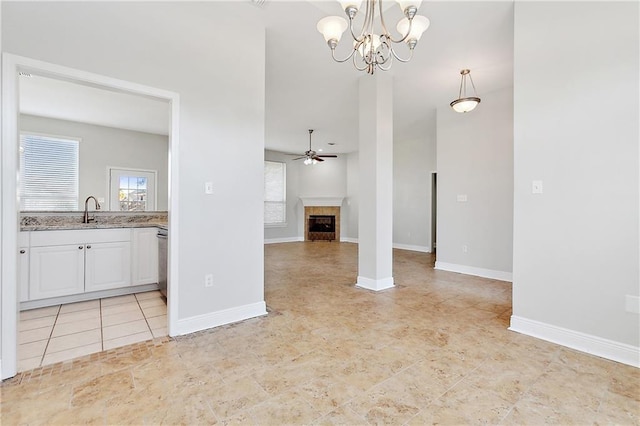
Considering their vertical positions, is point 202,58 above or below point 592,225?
above

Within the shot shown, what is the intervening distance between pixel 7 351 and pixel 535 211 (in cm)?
409

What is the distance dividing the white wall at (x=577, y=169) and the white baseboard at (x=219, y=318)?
2.47 meters

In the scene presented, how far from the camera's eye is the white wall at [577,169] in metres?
2.17

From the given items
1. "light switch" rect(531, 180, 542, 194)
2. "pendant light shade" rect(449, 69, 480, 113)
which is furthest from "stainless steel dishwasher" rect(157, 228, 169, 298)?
"pendant light shade" rect(449, 69, 480, 113)

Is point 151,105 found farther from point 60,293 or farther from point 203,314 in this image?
point 203,314

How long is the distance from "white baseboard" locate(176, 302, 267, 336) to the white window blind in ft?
16.5

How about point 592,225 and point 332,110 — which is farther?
point 332,110

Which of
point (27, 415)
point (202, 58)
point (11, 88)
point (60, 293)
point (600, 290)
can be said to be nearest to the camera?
point (27, 415)

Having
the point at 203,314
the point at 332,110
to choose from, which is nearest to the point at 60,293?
the point at 203,314

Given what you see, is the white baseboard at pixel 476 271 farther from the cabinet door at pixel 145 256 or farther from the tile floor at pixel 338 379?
the cabinet door at pixel 145 256

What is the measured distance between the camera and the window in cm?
934

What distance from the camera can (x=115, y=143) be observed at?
6324 mm

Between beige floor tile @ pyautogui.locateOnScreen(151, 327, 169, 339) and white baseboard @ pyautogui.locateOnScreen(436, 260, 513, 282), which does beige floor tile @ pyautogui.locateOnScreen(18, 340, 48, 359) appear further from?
white baseboard @ pyautogui.locateOnScreen(436, 260, 513, 282)

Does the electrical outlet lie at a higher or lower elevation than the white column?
lower
